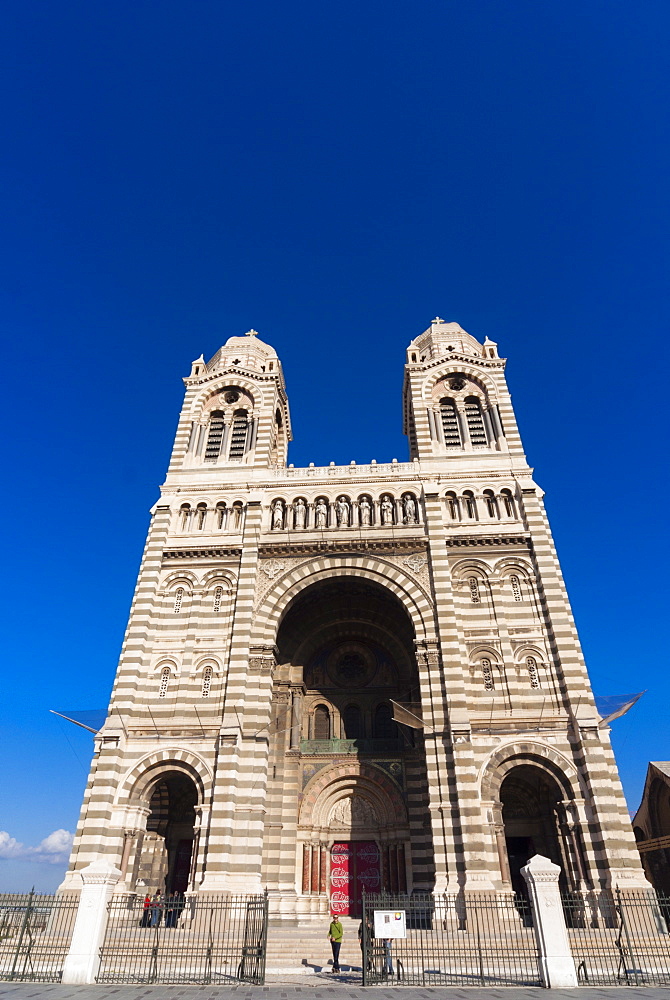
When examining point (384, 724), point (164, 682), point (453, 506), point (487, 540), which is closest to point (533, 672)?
point (487, 540)

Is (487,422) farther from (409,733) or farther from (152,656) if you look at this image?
(152,656)

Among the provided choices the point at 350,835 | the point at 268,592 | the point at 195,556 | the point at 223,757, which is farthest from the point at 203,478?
the point at 350,835

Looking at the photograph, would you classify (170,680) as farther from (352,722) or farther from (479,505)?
(479,505)

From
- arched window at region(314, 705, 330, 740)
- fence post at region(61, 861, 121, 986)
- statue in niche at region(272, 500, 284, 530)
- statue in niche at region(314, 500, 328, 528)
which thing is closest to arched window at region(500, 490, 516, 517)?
statue in niche at region(314, 500, 328, 528)

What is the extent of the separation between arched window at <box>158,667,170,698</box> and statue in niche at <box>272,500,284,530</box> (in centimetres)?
757

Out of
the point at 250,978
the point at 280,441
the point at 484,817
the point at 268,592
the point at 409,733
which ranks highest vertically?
the point at 280,441

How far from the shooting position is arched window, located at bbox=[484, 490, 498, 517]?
26.4 meters

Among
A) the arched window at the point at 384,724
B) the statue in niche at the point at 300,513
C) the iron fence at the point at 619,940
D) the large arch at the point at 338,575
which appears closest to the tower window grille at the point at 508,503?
the large arch at the point at 338,575

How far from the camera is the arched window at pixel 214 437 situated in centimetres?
3056

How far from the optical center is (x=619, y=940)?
1324 centimetres

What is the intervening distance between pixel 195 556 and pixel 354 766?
1133 cm

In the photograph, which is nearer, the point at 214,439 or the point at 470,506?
the point at 470,506

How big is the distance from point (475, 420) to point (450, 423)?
129 centimetres

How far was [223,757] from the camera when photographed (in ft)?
69.2
